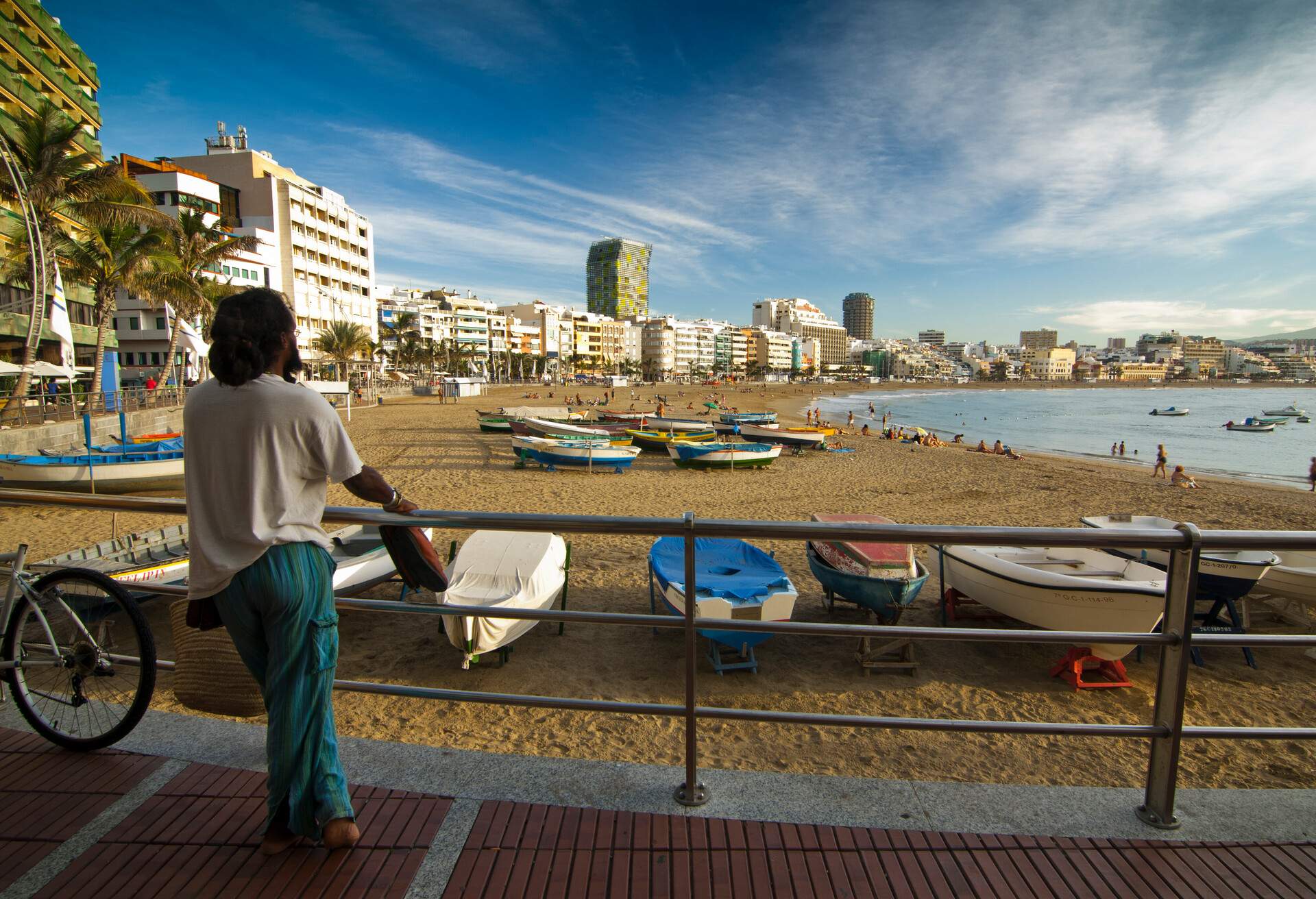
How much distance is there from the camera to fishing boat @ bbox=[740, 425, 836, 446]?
26.9m

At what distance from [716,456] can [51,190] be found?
77.3ft

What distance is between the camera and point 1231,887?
2057mm

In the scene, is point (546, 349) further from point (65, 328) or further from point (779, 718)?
point (779, 718)

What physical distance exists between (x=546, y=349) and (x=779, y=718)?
125m

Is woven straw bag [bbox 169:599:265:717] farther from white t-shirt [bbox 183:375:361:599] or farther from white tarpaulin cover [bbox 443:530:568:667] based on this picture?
white tarpaulin cover [bbox 443:530:568:667]

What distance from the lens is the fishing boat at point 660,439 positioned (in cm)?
2486

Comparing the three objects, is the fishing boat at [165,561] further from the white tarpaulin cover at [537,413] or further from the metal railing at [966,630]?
the white tarpaulin cover at [537,413]

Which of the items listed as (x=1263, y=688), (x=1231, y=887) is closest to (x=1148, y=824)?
(x=1231, y=887)

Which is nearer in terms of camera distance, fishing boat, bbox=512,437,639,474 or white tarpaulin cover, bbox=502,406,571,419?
fishing boat, bbox=512,437,639,474

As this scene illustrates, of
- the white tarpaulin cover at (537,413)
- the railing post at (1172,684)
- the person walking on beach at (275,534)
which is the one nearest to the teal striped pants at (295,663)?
the person walking on beach at (275,534)

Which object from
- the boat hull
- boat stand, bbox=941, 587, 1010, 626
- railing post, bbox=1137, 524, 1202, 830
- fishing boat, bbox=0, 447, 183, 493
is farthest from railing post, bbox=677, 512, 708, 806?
fishing boat, bbox=0, 447, 183, 493

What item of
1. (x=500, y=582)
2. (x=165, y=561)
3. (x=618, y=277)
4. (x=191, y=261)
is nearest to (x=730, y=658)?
(x=500, y=582)

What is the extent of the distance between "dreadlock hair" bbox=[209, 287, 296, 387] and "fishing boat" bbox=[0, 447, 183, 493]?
15.8m

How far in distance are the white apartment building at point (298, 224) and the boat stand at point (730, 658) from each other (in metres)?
59.1
